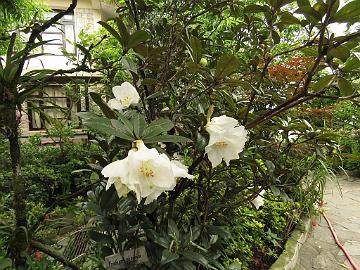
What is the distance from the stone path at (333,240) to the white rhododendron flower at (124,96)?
1.78 meters

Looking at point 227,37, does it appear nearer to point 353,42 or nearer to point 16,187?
point 353,42

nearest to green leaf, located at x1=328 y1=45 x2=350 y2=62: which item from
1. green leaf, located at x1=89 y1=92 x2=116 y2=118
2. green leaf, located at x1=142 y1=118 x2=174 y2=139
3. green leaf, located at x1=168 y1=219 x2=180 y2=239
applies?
green leaf, located at x1=142 y1=118 x2=174 y2=139

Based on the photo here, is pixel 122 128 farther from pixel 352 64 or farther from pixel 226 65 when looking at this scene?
pixel 352 64

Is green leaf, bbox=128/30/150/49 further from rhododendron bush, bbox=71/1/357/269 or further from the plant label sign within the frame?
Answer: the plant label sign

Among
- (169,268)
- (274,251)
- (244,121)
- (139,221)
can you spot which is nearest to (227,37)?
(244,121)

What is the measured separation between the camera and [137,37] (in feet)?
2.51

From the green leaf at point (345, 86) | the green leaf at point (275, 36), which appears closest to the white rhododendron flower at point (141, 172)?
the green leaf at point (345, 86)

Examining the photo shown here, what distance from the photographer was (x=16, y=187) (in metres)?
0.88

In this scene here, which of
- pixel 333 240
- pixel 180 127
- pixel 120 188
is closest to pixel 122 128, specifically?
pixel 120 188

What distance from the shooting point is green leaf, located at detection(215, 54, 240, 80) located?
693 mm

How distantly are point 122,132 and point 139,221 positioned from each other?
51cm

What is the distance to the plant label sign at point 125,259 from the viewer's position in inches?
35.9

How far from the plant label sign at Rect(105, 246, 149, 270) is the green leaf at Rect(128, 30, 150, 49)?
66cm

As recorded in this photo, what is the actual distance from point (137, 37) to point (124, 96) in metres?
0.17
